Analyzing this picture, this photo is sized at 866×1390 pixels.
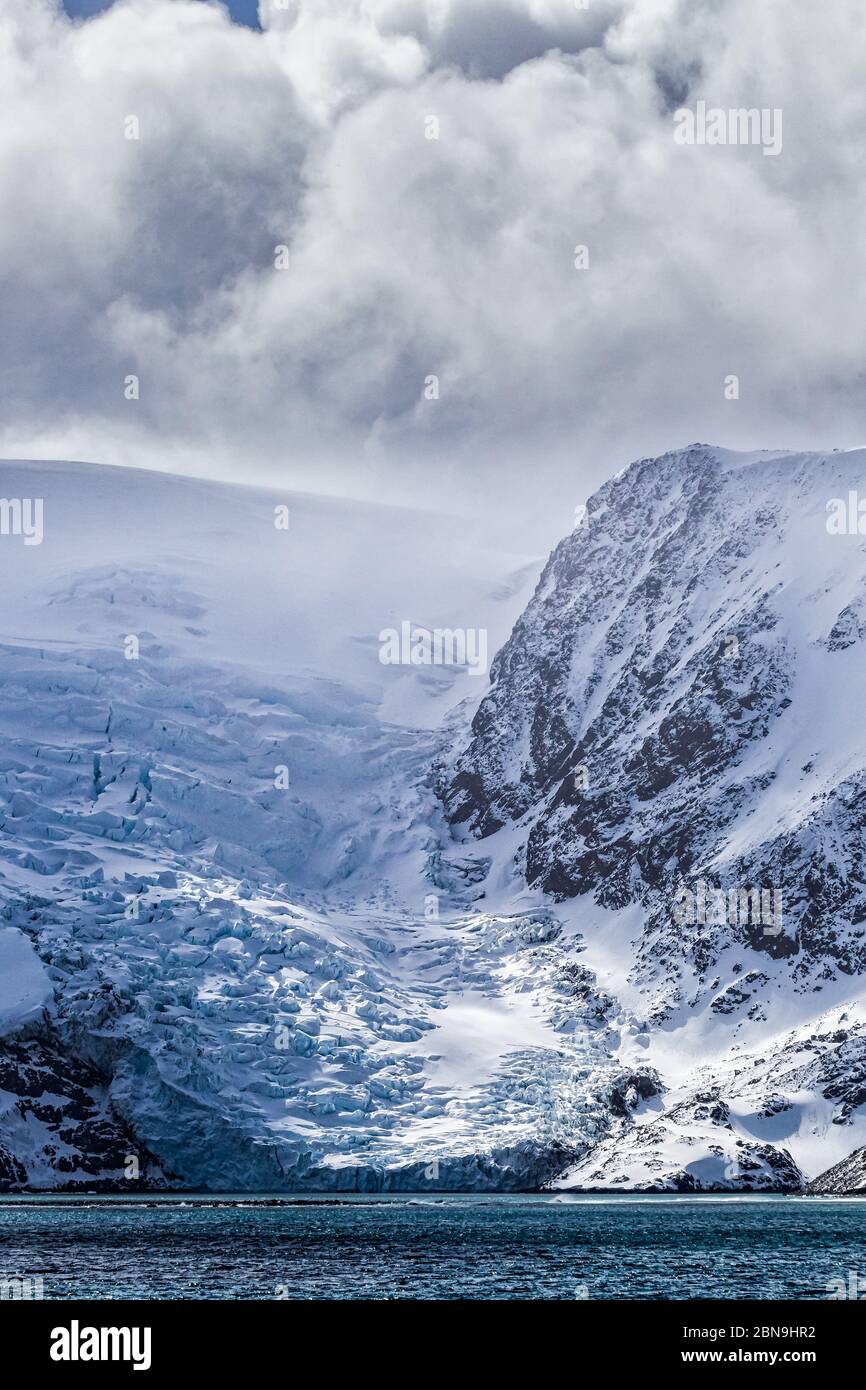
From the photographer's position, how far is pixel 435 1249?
108 metres

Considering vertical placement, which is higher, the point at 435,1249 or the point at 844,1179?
the point at 844,1179

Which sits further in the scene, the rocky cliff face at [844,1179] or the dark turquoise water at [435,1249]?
the rocky cliff face at [844,1179]

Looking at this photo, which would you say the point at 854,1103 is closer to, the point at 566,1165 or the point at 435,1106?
the point at 566,1165

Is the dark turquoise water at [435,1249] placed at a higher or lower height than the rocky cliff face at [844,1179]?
lower

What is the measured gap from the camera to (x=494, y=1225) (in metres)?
130

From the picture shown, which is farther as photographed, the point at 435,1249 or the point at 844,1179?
the point at 844,1179

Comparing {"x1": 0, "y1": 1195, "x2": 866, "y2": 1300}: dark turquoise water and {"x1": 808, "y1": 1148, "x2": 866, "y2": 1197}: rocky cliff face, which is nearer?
{"x1": 0, "y1": 1195, "x2": 866, "y2": 1300}: dark turquoise water

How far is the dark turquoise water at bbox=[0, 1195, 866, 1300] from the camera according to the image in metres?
85.7

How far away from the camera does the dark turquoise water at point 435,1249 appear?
281 ft

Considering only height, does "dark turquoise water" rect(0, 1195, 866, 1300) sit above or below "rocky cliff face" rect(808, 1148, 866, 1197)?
below
